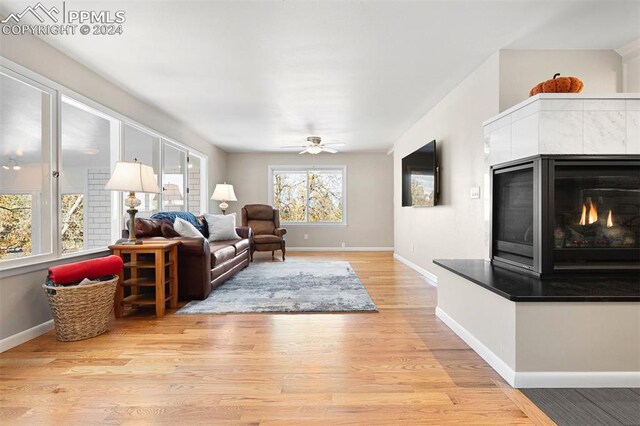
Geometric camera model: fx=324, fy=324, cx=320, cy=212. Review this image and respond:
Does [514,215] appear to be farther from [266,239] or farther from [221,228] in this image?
[266,239]

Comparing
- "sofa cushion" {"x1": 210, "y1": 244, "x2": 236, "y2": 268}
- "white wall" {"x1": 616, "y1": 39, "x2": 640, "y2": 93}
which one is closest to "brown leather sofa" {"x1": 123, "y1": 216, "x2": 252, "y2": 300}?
"sofa cushion" {"x1": 210, "y1": 244, "x2": 236, "y2": 268}

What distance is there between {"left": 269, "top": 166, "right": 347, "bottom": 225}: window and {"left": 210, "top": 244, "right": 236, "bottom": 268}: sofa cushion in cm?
349

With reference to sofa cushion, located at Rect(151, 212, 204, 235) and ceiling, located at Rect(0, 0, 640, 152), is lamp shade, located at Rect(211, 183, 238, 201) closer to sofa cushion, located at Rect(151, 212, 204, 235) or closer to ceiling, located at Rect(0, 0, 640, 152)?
sofa cushion, located at Rect(151, 212, 204, 235)

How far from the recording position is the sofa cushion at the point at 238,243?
15.3 ft

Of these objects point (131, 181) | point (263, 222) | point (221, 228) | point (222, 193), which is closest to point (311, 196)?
point (263, 222)

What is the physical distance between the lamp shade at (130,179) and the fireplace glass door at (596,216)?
11.2 feet

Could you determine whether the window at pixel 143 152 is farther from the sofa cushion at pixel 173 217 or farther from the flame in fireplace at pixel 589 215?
the flame in fireplace at pixel 589 215

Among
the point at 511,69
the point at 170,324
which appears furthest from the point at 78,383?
the point at 511,69

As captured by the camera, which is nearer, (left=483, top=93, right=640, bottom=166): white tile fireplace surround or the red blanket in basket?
(left=483, top=93, right=640, bottom=166): white tile fireplace surround

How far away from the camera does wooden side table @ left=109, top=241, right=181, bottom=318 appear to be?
2.98 m

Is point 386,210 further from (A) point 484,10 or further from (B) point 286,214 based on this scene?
(A) point 484,10

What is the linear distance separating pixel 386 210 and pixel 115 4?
653cm

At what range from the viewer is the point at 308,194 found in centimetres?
790

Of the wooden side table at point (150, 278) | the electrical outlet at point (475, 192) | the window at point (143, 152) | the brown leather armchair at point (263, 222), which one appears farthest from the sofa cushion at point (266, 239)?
the electrical outlet at point (475, 192)
